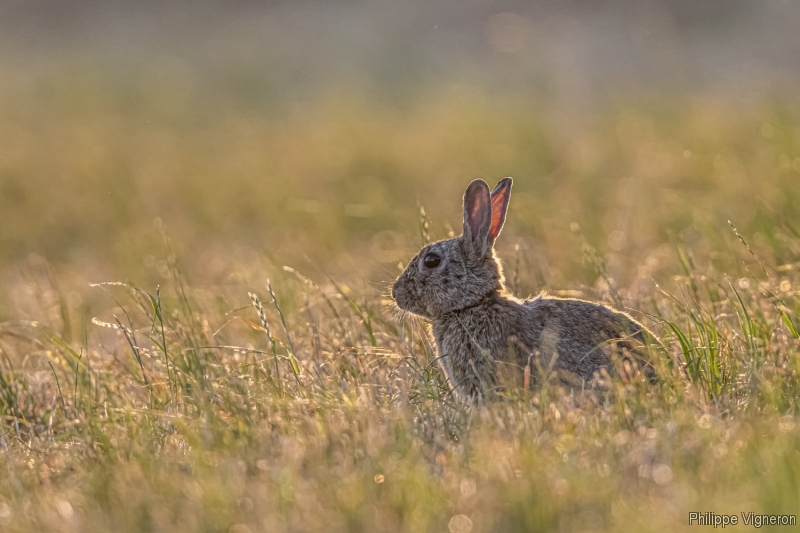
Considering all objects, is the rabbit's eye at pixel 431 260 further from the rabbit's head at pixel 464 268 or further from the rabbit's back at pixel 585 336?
the rabbit's back at pixel 585 336

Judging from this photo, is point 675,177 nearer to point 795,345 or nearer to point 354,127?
point 795,345

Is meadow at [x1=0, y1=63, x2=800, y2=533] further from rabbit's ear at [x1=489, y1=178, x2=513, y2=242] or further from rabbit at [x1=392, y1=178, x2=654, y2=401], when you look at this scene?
rabbit's ear at [x1=489, y1=178, x2=513, y2=242]

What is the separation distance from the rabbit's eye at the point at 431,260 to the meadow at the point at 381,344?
14.0 inches

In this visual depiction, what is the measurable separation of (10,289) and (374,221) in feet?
10.3

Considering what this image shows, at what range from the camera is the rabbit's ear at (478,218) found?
533 cm

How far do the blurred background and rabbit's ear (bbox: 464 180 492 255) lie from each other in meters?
1.00

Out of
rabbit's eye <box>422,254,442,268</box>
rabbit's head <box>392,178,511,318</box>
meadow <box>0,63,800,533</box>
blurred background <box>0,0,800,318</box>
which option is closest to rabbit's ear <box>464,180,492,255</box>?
rabbit's head <box>392,178,511,318</box>

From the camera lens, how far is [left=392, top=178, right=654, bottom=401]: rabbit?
4641mm

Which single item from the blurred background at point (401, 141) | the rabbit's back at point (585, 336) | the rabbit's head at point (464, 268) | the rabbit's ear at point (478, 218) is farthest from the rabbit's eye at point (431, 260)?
the blurred background at point (401, 141)

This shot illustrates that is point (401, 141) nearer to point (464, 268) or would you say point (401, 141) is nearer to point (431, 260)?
point (431, 260)

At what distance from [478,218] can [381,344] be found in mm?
775

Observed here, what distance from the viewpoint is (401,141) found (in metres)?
14.2

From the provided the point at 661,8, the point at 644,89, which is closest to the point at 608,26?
the point at 661,8

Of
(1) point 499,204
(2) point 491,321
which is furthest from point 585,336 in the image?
(1) point 499,204
